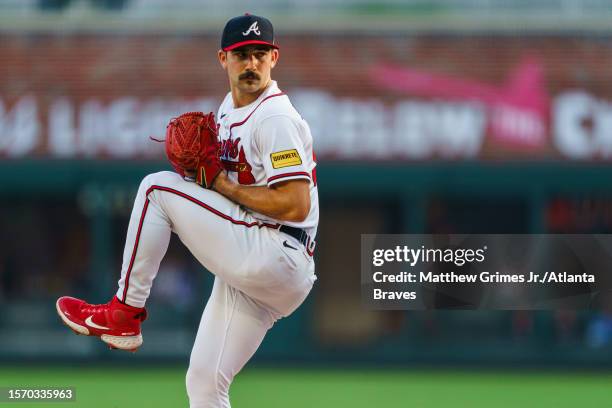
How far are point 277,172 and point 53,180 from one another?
10.2 m

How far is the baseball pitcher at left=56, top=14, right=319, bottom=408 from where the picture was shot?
4754 millimetres

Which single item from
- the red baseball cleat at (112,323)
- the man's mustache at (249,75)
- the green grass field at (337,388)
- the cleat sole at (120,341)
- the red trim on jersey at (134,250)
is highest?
the man's mustache at (249,75)

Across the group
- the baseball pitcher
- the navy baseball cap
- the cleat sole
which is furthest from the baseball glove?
the cleat sole

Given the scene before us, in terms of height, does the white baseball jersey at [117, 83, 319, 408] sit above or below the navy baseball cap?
below

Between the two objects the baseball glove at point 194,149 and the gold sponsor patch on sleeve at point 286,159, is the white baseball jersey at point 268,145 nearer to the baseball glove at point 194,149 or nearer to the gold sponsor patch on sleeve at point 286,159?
the gold sponsor patch on sleeve at point 286,159

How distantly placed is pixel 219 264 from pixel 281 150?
58 centimetres

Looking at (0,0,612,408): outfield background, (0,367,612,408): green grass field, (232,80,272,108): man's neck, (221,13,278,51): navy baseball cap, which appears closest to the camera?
(221,13,278,51): navy baseball cap

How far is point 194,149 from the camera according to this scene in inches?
187

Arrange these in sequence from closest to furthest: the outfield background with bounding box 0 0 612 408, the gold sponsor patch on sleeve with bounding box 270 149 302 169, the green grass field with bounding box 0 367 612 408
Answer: the gold sponsor patch on sleeve with bounding box 270 149 302 169, the green grass field with bounding box 0 367 612 408, the outfield background with bounding box 0 0 612 408

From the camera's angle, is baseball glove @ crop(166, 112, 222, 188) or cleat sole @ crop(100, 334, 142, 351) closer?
baseball glove @ crop(166, 112, 222, 188)

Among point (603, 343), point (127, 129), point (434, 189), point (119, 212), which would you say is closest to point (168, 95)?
point (127, 129)

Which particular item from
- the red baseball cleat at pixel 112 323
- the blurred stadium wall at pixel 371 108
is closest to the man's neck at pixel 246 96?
the red baseball cleat at pixel 112 323

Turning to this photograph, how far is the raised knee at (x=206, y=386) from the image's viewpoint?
491 cm

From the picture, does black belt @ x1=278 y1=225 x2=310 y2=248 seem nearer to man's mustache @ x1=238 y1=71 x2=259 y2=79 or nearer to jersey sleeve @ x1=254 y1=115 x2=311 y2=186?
jersey sleeve @ x1=254 y1=115 x2=311 y2=186
